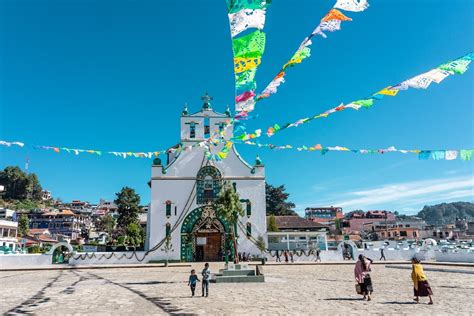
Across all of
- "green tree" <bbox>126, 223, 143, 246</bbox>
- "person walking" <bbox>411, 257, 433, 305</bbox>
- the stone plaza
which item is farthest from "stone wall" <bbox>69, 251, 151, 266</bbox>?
"person walking" <bbox>411, 257, 433, 305</bbox>

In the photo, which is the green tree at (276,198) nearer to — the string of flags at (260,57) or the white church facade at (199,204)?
the white church facade at (199,204)

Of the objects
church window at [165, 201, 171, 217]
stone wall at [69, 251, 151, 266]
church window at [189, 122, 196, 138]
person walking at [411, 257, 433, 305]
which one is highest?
church window at [189, 122, 196, 138]

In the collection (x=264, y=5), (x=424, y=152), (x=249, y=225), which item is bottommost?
(x=249, y=225)

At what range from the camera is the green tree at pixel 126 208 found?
159 feet

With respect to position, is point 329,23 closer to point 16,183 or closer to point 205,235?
point 205,235

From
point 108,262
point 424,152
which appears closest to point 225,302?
point 424,152

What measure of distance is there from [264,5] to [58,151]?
10549 millimetres

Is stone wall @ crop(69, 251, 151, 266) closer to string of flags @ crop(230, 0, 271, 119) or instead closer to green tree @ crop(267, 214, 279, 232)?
green tree @ crop(267, 214, 279, 232)

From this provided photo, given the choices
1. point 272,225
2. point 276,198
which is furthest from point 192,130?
point 276,198

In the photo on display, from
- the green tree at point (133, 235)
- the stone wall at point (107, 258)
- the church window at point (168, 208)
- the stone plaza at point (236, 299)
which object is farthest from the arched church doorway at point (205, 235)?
the green tree at point (133, 235)

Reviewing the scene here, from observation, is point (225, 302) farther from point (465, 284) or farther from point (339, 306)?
point (465, 284)

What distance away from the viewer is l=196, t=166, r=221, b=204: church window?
1238 inches

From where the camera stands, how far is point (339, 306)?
10.1 metres

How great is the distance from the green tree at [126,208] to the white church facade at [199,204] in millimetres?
17997
